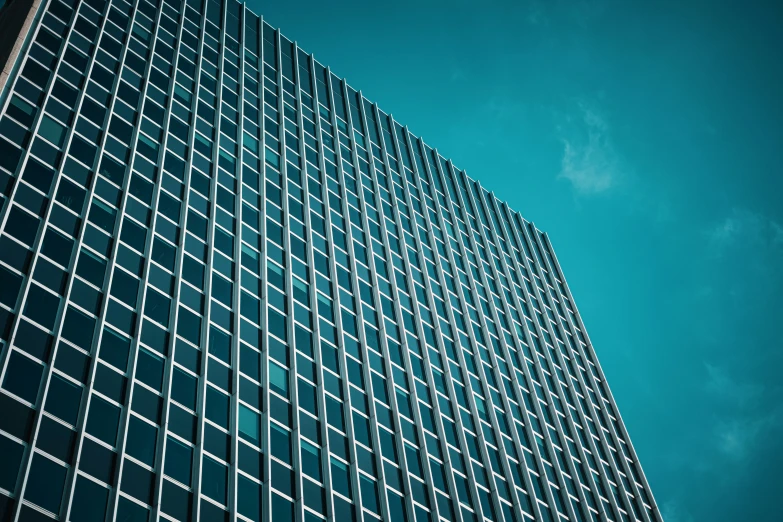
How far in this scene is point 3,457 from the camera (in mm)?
27891

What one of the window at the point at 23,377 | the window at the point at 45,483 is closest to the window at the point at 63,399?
the window at the point at 23,377

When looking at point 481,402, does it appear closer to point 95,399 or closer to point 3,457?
point 95,399

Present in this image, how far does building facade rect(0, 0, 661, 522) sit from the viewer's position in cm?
3288

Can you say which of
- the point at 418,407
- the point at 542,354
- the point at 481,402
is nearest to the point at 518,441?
the point at 481,402

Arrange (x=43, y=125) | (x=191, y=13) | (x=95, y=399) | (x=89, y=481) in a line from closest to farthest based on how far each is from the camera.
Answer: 1. (x=89, y=481)
2. (x=95, y=399)
3. (x=43, y=125)
4. (x=191, y=13)

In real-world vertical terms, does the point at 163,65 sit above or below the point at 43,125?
above

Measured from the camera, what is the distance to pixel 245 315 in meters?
43.8

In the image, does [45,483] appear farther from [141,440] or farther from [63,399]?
[141,440]

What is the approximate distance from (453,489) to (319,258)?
17469 millimetres

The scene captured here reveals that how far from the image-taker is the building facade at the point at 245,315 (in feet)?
108

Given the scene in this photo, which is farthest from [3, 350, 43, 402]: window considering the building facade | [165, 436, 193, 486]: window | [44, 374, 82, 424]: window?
[165, 436, 193, 486]: window

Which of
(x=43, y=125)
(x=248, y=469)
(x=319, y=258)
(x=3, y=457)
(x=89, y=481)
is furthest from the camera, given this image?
(x=319, y=258)

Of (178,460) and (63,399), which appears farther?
(178,460)

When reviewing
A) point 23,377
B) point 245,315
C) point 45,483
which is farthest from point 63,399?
point 245,315
